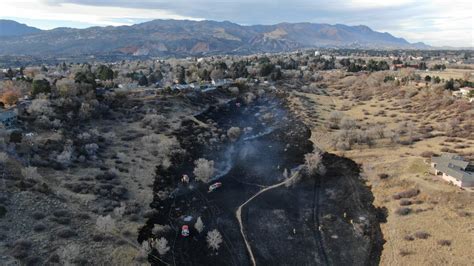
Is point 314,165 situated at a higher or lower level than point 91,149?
→ lower

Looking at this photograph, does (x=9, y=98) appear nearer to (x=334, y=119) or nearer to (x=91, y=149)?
(x=91, y=149)

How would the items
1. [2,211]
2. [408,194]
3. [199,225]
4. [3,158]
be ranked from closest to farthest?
[2,211], [199,225], [3,158], [408,194]

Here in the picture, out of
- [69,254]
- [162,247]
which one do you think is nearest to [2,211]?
[69,254]

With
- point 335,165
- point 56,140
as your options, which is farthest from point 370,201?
point 56,140

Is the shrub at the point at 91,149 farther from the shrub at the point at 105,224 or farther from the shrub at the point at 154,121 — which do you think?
the shrub at the point at 105,224

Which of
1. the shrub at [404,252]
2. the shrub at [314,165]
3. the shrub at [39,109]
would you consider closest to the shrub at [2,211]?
the shrub at [39,109]
